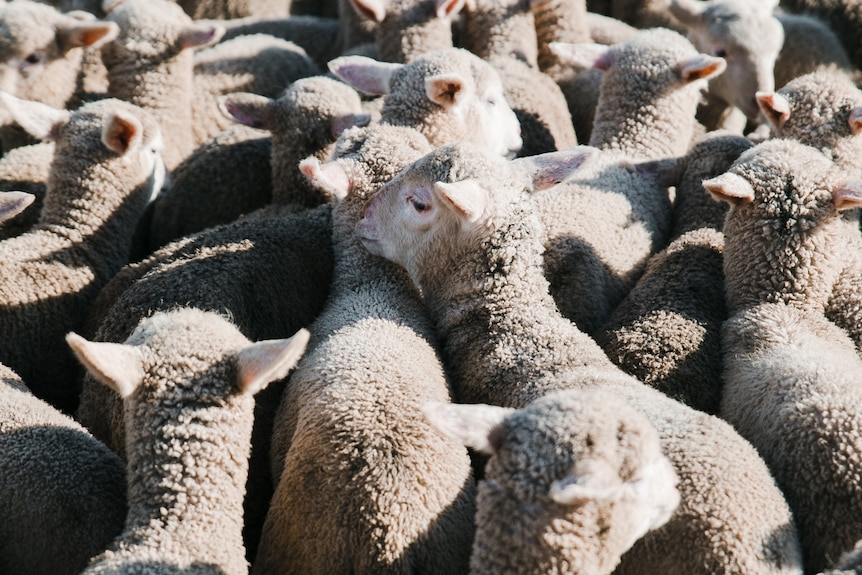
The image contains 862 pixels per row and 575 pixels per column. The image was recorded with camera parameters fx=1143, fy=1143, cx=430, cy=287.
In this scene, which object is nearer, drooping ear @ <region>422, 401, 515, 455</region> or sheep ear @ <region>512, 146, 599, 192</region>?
drooping ear @ <region>422, 401, 515, 455</region>

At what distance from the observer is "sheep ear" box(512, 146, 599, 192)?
17.5ft

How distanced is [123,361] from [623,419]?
69.0 inches

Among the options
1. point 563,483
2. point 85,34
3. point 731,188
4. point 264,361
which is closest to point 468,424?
point 563,483

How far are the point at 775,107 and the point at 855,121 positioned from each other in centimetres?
41

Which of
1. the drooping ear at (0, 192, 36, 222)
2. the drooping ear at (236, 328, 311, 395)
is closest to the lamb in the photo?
the drooping ear at (236, 328, 311, 395)

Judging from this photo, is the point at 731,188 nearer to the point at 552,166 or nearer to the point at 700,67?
the point at 552,166

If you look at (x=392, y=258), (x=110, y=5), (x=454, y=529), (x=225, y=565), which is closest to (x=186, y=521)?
(x=225, y=565)

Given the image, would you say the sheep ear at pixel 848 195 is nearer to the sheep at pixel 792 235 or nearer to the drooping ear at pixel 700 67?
the sheep at pixel 792 235

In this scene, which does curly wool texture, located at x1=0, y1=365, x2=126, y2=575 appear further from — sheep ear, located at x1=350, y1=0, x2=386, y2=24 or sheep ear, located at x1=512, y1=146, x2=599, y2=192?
sheep ear, located at x1=350, y1=0, x2=386, y2=24

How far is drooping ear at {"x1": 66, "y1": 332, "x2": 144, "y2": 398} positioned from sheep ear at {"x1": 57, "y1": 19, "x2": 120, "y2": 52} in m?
3.71

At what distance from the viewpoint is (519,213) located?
16.6ft

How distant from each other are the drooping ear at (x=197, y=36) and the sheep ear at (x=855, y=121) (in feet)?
12.8

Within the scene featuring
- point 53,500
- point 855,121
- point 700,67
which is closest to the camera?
point 53,500

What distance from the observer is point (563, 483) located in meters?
3.31
